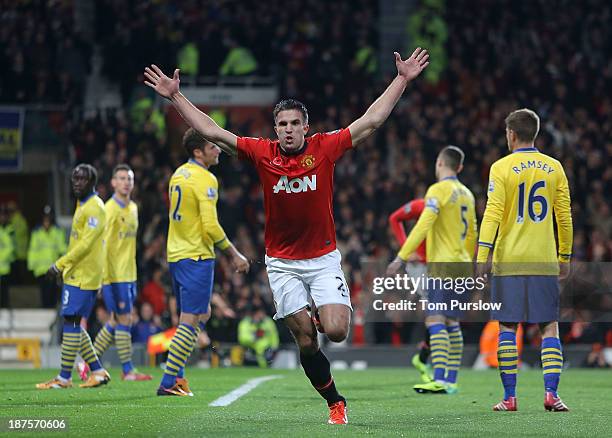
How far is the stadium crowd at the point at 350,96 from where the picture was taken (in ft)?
68.7

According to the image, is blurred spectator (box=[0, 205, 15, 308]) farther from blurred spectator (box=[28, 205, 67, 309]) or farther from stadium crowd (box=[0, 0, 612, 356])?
stadium crowd (box=[0, 0, 612, 356])

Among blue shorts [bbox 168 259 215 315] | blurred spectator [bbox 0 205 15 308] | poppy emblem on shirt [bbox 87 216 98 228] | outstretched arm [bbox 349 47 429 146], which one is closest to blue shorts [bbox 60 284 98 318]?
poppy emblem on shirt [bbox 87 216 98 228]

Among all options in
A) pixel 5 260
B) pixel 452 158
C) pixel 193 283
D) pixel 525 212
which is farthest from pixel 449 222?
pixel 5 260

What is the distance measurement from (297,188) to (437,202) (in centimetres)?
368

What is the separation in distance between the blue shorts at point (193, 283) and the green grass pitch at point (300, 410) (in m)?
0.80

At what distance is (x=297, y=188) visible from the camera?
7.97m

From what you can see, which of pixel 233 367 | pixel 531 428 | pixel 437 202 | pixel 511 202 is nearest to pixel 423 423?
pixel 531 428

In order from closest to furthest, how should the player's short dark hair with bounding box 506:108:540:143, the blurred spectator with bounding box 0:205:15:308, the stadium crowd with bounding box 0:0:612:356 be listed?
the player's short dark hair with bounding box 506:108:540:143 < the stadium crowd with bounding box 0:0:612:356 < the blurred spectator with bounding box 0:205:15:308

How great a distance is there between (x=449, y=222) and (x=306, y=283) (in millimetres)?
3705

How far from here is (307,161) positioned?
798 centimetres

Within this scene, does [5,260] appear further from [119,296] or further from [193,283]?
[193,283]

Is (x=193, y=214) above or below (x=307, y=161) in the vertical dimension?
below

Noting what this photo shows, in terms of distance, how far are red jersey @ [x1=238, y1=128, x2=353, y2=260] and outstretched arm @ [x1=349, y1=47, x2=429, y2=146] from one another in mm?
102

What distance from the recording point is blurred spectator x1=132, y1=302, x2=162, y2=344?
1830 cm
